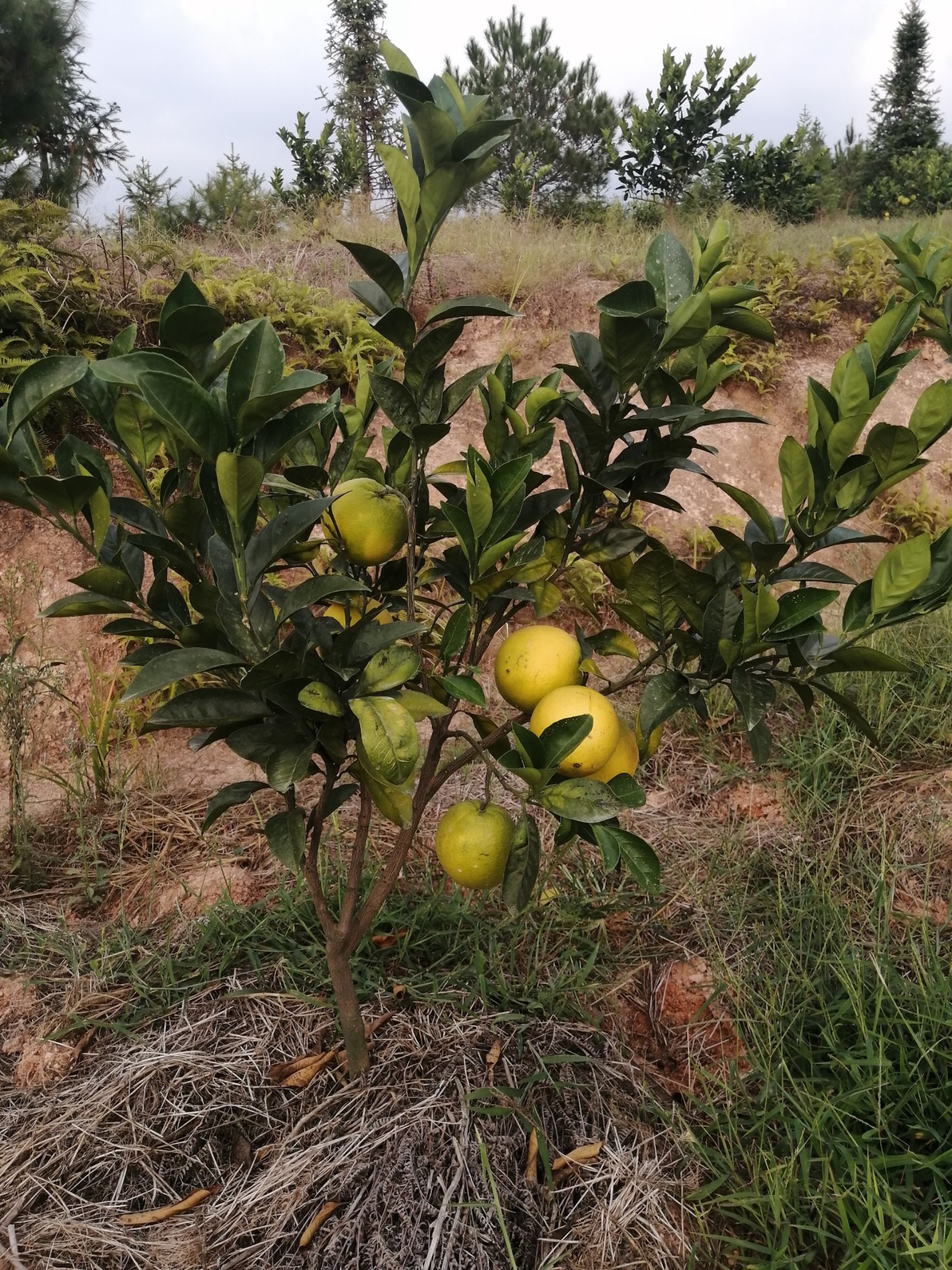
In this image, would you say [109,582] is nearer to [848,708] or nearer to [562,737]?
[562,737]

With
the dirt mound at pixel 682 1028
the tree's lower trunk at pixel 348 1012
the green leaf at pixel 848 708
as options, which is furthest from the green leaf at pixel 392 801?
the dirt mound at pixel 682 1028

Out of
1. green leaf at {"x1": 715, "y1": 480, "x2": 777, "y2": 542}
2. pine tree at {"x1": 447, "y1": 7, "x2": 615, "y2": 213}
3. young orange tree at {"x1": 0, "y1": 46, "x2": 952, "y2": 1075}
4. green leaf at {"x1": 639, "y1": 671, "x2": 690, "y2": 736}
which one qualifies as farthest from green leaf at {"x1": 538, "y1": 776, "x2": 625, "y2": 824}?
pine tree at {"x1": 447, "y1": 7, "x2": 615, "y2": 213}

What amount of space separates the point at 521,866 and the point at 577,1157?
2.35 ft

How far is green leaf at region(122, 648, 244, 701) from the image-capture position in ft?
2.98

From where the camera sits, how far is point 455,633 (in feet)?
3.66

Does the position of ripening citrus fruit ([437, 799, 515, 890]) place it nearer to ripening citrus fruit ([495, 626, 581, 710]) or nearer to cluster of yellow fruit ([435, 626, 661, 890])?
cluster of yellow fruit ([435, 626, 661, 890])

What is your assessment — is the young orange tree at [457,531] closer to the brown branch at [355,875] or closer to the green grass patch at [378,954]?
the brown branch at [355,875]

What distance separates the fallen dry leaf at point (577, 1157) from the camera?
1.48 m

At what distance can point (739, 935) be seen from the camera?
2135 millimetres

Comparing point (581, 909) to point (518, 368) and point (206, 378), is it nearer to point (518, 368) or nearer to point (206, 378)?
point (206, 378)

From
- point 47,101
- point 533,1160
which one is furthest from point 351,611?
point 47,101

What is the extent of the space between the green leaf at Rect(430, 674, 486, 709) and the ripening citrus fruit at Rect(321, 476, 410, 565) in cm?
21

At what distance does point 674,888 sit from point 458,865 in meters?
1.38

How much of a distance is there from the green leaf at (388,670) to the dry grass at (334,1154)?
90 cm
